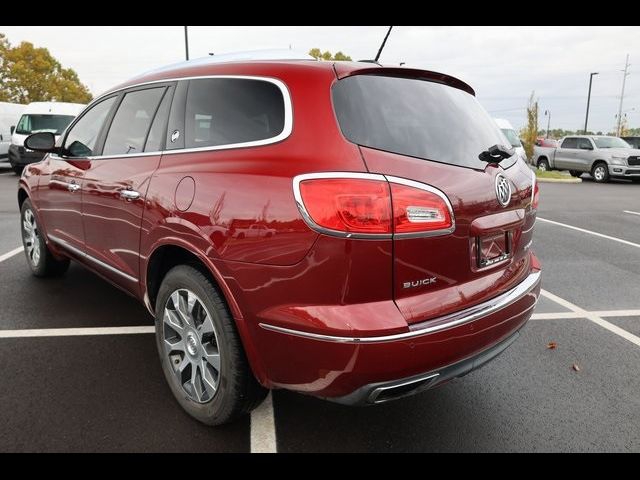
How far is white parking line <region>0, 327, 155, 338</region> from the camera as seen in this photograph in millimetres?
3580

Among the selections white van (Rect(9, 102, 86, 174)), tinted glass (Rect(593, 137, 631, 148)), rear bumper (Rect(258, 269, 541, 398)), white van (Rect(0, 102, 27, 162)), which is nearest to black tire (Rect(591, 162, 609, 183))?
tinted glass (Rect(593, 137, 631, 148))

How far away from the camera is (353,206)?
191cm

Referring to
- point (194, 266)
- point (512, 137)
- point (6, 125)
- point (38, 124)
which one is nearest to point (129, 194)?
point (194, 266)

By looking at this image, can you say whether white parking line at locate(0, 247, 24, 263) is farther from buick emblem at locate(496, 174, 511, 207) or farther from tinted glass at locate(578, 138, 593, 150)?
tinted glass at locate(578, 138, 593, 150)

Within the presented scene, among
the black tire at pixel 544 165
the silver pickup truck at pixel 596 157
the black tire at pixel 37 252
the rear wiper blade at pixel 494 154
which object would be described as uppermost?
the rear wiper blade at pixel 494 154

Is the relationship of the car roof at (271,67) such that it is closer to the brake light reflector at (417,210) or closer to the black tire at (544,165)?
the brake light reflector at (417,210)

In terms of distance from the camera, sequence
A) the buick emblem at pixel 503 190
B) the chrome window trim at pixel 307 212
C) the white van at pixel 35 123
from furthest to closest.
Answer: the white van at pixel 35 123
the buick emblem at pixel 503 190
the chrome window trim at pixel 307 212

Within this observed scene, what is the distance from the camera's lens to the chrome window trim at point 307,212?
1891 mm

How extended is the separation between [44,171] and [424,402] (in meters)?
3.56

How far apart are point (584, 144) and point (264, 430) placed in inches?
837

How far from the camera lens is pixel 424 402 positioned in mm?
2809

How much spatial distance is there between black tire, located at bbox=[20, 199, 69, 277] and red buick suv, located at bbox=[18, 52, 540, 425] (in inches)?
88.4

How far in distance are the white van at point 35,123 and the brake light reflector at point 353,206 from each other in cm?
1652

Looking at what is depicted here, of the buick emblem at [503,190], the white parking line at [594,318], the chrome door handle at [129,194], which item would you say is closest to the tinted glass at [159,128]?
the chrome door handle at [129,194]
